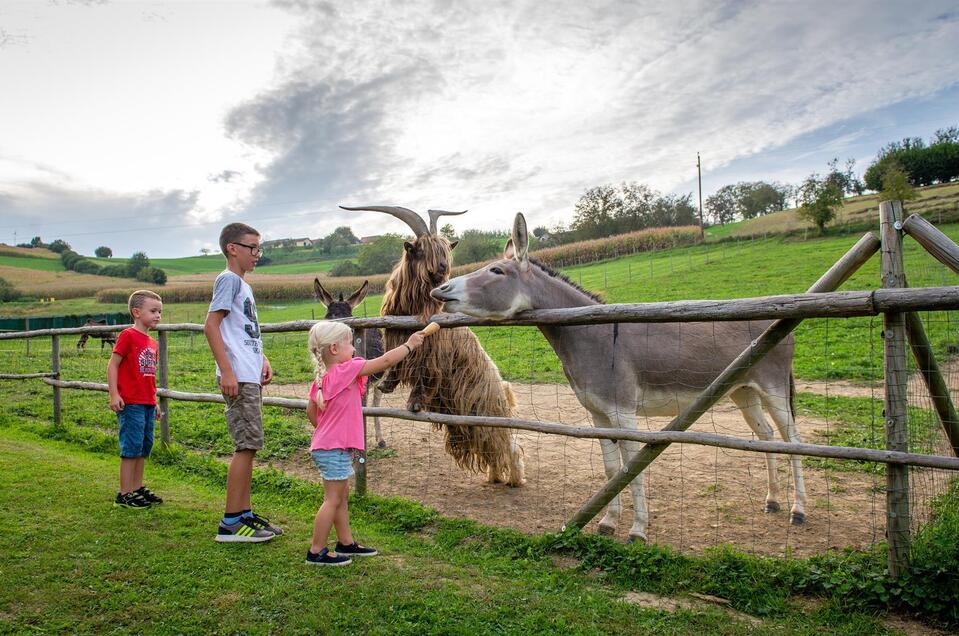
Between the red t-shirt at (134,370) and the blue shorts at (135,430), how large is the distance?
0.08 meters

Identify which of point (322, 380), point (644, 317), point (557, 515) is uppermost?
point (644, 317)

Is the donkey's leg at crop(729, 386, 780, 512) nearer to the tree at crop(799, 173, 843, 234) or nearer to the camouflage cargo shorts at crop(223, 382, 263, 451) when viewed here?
the camouflage cargo shorts at crop(223, 382, 263, 451)

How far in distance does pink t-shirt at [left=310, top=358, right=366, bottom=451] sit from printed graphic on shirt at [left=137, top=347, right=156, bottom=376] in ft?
8.16

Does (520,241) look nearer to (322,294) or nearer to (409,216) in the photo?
(409,216)

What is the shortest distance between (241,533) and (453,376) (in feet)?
7.88

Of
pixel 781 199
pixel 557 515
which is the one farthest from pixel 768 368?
pixel 781 199

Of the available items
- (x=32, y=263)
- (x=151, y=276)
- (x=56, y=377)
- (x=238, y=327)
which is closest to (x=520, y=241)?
(x=238, y=327)

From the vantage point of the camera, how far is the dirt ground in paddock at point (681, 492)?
4.47 meters

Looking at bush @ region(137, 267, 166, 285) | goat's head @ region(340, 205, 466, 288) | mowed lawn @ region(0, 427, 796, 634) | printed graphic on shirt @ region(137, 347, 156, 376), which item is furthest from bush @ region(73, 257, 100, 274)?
goat's head @ region(340, 205, 466, 288)

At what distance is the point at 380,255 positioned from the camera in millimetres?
53000

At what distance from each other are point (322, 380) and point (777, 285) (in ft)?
71.4

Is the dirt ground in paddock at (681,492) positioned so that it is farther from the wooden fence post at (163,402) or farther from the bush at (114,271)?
the bush at (114,271)

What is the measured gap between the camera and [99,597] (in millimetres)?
3430

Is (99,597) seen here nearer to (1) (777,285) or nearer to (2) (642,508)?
(2) (642,508)
